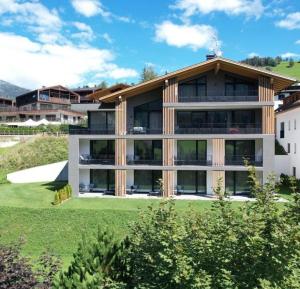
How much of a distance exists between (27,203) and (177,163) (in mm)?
12742

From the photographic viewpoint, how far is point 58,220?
2508 cm

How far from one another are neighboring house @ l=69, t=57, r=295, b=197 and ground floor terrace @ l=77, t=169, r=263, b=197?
0.09m

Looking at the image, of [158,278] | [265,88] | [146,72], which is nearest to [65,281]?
[158,278]

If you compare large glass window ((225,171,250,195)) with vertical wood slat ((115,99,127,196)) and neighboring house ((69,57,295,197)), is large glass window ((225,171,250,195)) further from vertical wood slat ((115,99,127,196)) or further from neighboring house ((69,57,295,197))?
vertical wood slat ((115,99,127,196))

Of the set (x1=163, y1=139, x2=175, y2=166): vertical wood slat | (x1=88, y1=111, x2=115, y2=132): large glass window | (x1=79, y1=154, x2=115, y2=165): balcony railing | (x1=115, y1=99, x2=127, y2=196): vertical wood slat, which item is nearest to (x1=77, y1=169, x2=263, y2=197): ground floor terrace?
(x1=115, y1=99, x2=127, y2=196): vertical wood slat

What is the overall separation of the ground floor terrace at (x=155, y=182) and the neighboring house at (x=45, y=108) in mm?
36965

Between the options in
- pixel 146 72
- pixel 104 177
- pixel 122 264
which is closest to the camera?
pixel 122 264

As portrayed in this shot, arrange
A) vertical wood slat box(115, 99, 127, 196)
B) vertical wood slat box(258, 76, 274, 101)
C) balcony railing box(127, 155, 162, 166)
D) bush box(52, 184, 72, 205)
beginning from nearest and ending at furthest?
bush box(52, 184, 72, 205) < vertical wood slat box(258, 76, 274, 101) < vertical wood slat box(115, 99, 127, 196) < balcony railing box(127, 155, 162, 166)

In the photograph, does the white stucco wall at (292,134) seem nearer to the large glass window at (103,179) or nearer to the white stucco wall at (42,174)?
the large glass window at (103,179)

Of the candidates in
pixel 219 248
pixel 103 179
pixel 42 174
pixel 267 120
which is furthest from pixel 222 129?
pixel 219 248

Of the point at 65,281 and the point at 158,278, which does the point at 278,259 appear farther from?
the point at 65,281

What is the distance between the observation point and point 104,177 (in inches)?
1378

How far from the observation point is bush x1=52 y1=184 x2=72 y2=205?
93.7ft

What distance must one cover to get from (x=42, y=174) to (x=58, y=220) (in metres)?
17.2
